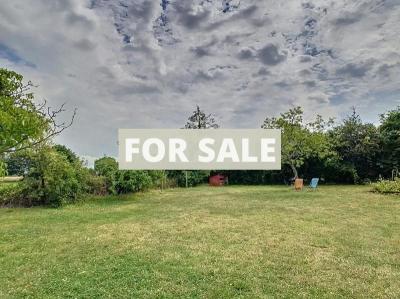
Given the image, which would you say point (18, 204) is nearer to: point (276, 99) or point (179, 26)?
point (179, 26)

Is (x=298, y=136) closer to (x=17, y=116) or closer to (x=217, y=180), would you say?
(x=217, y=180)

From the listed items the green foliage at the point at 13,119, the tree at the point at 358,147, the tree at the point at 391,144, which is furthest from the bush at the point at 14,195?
the tree at the point at 391,144

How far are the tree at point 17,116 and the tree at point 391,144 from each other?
24925 mm

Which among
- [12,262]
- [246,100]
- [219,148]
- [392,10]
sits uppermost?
[392,10]

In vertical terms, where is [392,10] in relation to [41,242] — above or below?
above

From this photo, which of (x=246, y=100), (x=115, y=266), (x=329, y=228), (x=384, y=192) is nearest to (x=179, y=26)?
(x=246, y=100)

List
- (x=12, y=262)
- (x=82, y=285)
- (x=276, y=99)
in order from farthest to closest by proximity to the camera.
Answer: (x=276, y=99)
(x=12, y=262)
(x=82, y=285)

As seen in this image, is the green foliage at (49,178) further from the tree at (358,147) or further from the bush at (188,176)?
the tree at (358,147)

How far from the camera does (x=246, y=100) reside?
22.8 metres

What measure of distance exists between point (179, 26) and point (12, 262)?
40.9 ft

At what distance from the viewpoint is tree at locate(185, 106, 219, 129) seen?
1564 inches

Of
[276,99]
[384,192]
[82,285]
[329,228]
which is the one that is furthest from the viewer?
[276,99]

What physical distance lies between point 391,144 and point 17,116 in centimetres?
2722

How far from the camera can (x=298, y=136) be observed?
23.9 meters
